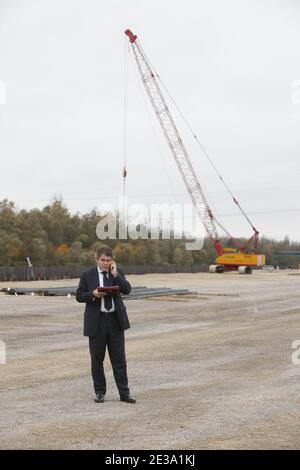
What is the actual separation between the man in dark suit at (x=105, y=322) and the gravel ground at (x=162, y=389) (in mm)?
340

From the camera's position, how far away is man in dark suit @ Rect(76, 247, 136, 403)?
992cm

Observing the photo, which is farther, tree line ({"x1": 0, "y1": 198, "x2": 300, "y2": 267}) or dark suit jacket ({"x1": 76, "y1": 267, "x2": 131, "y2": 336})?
tree line ({"x1": 0, "y1": 198, "x2": 300, "y2": 267})

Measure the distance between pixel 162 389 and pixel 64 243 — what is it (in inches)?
4399

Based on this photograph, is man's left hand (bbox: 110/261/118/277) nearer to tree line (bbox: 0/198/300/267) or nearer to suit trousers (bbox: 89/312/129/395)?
suit trousers (bbox: 89/312/129/395)

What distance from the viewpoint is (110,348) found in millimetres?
9992

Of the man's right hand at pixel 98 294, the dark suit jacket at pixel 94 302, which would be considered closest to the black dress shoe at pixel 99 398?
the dark suit jacket at pixel 94 302

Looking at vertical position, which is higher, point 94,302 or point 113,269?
point 113,269

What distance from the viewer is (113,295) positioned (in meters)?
A: 9.99

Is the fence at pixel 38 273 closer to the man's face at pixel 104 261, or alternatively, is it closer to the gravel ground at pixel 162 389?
the gravel ground at pixel 162 389

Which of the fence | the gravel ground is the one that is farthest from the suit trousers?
the fence

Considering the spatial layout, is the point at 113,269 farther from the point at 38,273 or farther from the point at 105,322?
the point at 38,273

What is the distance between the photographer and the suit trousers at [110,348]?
9930mm

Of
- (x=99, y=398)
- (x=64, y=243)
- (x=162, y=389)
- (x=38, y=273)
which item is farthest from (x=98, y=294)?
(x=64, y=243)

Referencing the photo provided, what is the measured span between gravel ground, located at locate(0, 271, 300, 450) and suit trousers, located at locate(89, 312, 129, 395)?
30cm
